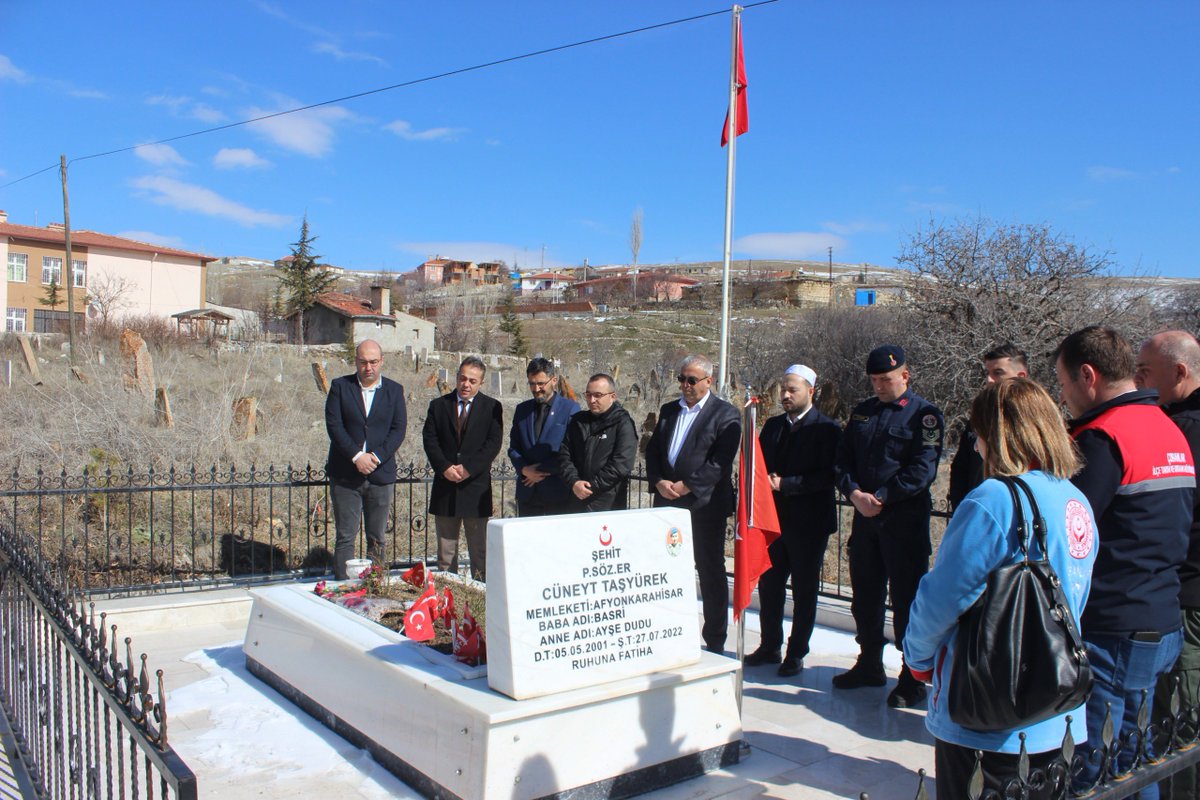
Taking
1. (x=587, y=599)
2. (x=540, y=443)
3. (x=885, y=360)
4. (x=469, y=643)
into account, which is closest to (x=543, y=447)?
(x=540, y=443)

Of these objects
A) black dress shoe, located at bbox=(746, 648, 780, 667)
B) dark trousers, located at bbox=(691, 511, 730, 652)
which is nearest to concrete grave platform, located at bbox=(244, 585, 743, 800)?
dark trousers, located at bbox=(691, 511, 730, 652)

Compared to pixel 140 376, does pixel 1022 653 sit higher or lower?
lower

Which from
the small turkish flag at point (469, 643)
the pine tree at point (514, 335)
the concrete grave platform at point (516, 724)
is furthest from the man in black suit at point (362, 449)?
the pine tree at point (514, 335)

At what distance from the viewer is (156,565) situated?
26.6 ft

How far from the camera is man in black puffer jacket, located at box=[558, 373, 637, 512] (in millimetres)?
6000

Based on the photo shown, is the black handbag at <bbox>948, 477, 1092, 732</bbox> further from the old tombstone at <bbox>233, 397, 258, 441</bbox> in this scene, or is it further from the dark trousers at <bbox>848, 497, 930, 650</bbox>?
the old tombstone at <bbox>233, 397, 258, 441</bbox>

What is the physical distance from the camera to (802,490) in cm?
530

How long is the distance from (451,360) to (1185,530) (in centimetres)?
3280

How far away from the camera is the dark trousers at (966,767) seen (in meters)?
2.41

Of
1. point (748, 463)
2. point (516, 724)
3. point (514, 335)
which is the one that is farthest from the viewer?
point (514, 335)

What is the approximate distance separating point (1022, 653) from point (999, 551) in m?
0.26

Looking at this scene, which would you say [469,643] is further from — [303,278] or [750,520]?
[303,278]

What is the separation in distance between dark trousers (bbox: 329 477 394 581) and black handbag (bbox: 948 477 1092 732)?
509 centimetres

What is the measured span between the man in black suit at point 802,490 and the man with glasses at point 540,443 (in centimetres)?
170
